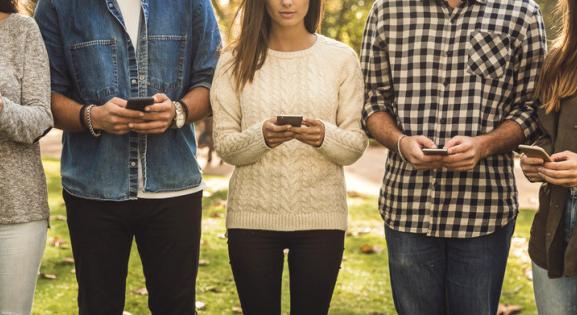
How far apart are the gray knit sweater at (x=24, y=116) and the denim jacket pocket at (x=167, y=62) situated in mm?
468

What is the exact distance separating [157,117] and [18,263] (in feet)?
2.74

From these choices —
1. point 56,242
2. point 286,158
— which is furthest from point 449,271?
point 56,242

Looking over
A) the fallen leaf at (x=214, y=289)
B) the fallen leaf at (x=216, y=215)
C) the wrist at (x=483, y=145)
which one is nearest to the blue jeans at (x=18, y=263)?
the wrist at (x=483, y=145)

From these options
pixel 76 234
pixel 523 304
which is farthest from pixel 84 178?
pixel 523 304

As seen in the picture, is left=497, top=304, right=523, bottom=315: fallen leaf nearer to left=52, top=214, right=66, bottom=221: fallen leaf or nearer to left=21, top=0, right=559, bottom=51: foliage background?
left=52, top=214, right=66, bottom=221: fallen leaf

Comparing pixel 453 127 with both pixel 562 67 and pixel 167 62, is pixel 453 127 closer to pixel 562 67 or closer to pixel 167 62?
pixel 562 67

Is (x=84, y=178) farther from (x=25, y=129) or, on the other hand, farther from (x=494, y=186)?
(x=494, y=186)

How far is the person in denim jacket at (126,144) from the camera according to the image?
11.5 feet

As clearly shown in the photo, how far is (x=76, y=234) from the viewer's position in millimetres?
3574

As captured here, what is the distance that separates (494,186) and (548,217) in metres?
0.35

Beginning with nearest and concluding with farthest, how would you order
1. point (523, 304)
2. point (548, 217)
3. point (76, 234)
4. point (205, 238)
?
1. point (548, 217)
2. point (76, 234)
3. point (523, 304)
4. point (205, 238)

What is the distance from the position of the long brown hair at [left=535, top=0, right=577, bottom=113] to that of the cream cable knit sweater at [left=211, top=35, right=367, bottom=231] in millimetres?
793

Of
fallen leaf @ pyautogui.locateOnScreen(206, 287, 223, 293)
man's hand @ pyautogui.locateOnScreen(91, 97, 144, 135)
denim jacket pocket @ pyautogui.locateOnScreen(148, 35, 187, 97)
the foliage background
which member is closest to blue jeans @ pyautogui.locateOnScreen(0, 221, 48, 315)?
man's hand @ pyautogui.locateOnScreen(91, 97, 144, 135)

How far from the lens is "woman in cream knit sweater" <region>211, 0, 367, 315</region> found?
11.2ft
